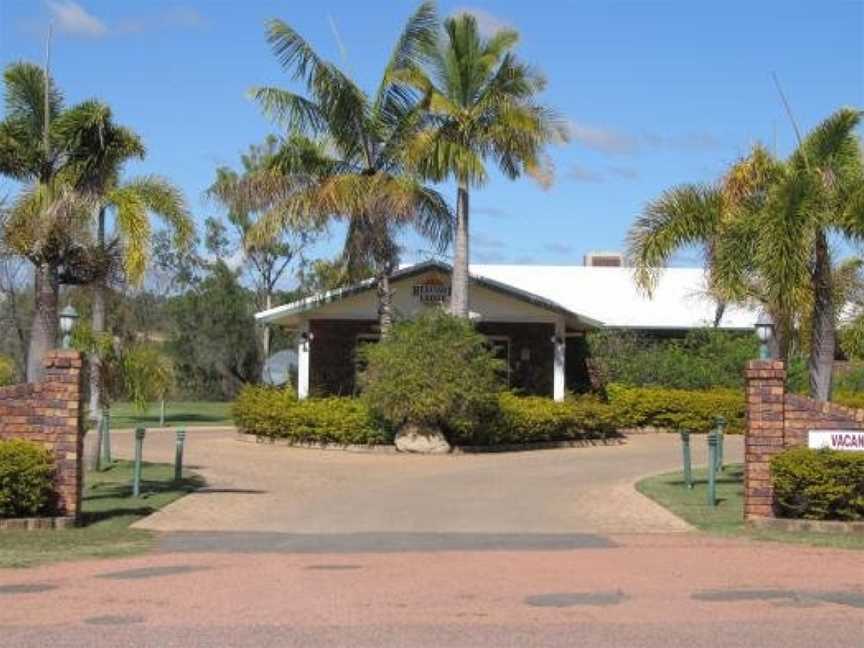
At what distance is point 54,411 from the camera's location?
14703mm

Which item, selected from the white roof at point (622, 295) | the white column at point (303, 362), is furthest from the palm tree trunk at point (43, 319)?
the white roof at point (622, 295)

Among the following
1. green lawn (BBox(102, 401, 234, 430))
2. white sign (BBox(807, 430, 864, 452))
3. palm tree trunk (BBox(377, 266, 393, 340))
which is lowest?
green lawn (BBox(102, 401, 234, 430))

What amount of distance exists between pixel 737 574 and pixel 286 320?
71.3ft

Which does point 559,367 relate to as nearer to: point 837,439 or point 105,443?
point 105,443

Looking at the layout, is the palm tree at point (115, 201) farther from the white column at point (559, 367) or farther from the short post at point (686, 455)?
the white column at point (559, 367)

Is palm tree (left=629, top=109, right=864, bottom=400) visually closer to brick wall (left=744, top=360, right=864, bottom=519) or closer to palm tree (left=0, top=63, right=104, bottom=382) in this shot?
brick wall (left=744, top=360, right=864, bottom=519)

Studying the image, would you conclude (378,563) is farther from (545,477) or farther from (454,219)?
(454,219)

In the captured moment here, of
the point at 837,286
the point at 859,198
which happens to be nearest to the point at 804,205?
the point at 859,198

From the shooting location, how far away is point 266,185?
26.4 metres

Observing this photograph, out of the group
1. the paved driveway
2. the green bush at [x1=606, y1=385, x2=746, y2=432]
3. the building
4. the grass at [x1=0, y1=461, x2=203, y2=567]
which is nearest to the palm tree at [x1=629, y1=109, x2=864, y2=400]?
the paved driveway

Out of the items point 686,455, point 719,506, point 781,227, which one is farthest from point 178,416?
point 781,227

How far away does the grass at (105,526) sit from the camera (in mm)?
12328

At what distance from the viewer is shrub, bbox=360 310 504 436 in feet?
79.1

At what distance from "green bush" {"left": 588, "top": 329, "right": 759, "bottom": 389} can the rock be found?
959 centimetres
